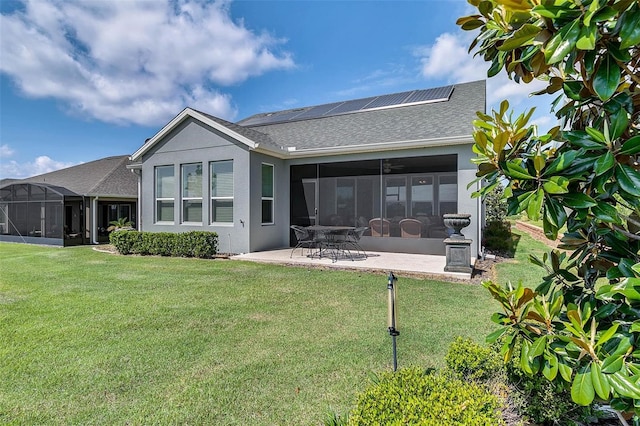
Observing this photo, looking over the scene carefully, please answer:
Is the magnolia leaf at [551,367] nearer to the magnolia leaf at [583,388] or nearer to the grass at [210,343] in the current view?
the magnolia leaf at [583,388]

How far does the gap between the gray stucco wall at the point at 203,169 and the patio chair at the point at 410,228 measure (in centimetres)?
546

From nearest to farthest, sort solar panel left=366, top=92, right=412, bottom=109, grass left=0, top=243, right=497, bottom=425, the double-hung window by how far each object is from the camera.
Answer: grass left=0, top=243, right=497, bottom=425, the double-hung window, solar panel left=366, top=92, right=412, bottom=109

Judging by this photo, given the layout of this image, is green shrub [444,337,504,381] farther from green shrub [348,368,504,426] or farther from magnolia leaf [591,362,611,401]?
magnolia leaf [591,362,611,401]

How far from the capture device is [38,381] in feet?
9.87

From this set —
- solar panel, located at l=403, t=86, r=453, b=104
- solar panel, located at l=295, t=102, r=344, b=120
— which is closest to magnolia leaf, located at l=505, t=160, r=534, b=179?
solar panel, located at l=403, t=86, r=453, b=104

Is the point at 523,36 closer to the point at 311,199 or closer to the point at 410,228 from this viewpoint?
the point at 410,228

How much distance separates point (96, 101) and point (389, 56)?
57.8 feet

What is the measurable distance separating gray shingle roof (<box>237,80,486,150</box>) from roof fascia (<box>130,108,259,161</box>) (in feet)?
8.82

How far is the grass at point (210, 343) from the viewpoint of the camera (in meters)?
2.64

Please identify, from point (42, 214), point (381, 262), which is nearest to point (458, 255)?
point (381, 262)

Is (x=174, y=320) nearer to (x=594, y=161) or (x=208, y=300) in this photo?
(x=208, y=300)

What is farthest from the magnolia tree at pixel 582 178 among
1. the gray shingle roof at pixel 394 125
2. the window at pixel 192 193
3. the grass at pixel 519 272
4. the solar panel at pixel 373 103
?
the solar panel at pixel 373 103

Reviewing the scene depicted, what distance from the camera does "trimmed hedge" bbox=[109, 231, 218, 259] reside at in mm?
10281

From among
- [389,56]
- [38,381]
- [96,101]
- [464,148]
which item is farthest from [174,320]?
[96,101]
